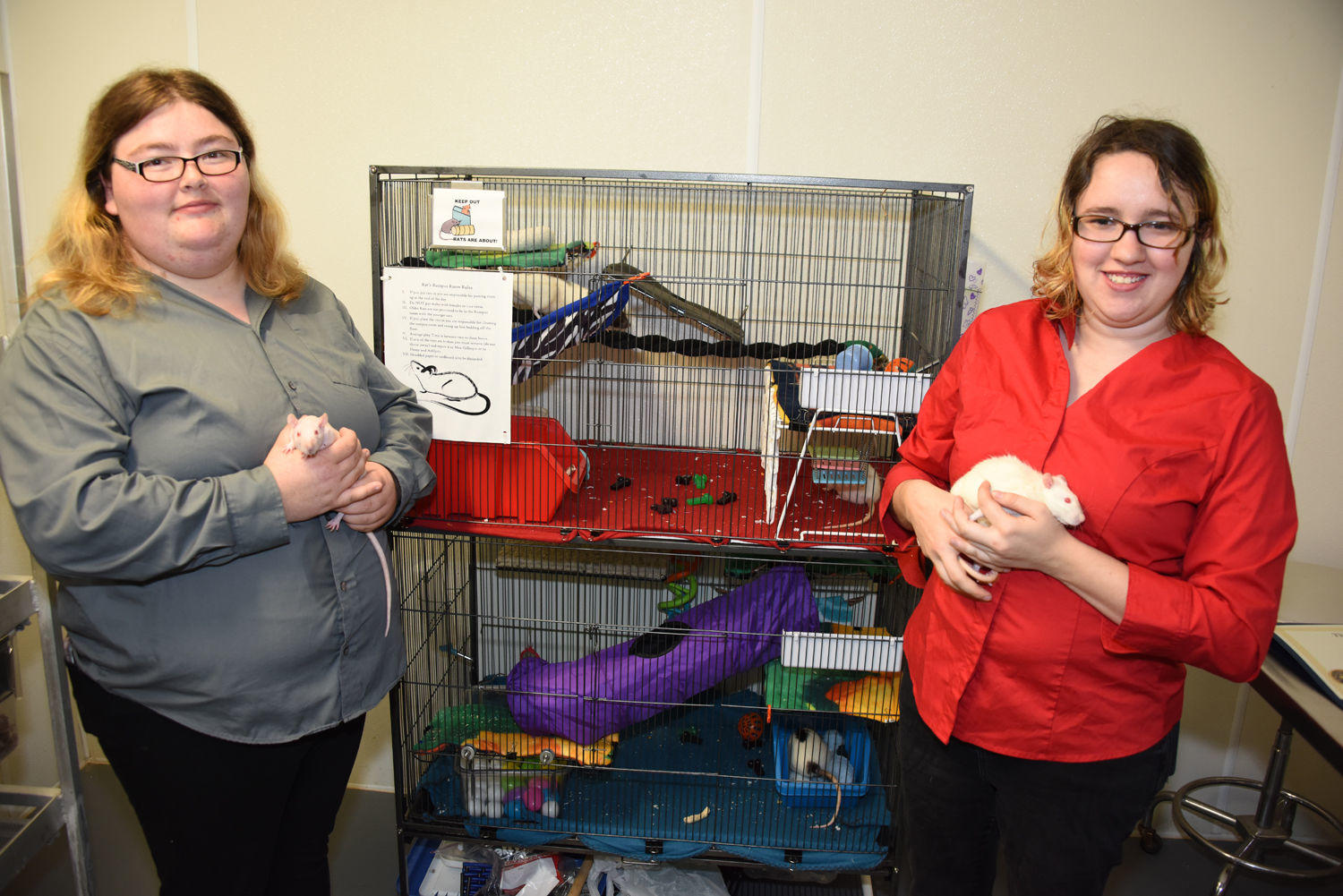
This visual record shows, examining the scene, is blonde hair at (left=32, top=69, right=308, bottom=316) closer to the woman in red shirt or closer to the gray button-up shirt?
the gray button-up shirt

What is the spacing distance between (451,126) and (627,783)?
1769 mm

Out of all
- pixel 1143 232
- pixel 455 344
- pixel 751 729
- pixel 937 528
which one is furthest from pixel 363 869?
pixel 1143 232

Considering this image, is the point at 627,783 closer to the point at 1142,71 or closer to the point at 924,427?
the point at 924,427

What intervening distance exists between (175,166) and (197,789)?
94cm

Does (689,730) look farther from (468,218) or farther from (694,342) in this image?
(468,218)

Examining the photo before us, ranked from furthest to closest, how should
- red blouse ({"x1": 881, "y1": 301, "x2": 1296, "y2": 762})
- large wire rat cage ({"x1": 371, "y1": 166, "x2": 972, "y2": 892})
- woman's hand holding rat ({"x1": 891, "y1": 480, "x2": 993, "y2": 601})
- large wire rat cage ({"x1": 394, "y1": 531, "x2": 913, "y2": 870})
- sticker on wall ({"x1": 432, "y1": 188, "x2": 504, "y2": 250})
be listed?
large wire rat cage ({"x1": 394, "y1": 531, "x2": 913, "y2": 870}) → large wire rat cage ({"x1": 371, "y1": 166, "x2": 972, "y2": 892}) → sticker on wall ({"x1": 432, "y1": 188, "x2": 504, "y2": 250}) → woman's hand holding rat ({"x1": 891, "y1": 480, "x2": 993, "y2": 601}) → red blouse ({"x1": 881, "y1": 301, "x2": 1296, "y2": 762})

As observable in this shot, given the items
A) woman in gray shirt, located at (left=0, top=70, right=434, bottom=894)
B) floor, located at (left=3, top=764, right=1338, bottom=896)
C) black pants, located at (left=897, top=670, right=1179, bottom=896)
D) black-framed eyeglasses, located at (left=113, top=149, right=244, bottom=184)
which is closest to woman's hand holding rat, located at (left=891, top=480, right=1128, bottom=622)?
black pants, located at (left=897, top=670, right=1179, bottom=896)

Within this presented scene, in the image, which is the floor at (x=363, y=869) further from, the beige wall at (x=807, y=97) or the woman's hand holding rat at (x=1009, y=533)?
the woman's hand holding rat at (x=1009, y=533)

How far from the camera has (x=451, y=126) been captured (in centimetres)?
216

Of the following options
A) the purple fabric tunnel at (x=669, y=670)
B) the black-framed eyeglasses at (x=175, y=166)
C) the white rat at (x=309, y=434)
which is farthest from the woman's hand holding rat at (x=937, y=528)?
the black-framed eyeglasses at (x=175, y=166)

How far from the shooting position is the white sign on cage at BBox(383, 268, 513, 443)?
1.68 metres

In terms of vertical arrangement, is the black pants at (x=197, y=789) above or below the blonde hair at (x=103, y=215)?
below

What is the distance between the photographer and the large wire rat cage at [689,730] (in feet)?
6.30

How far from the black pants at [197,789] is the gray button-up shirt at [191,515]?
0.14ft
